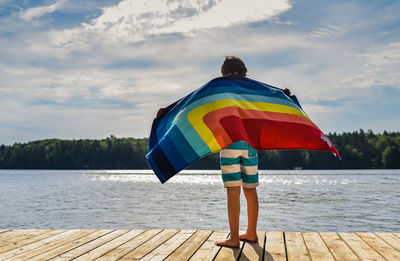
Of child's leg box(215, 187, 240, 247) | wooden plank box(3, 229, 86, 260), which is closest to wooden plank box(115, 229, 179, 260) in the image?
child's leg box(215, 187, 240, 247)

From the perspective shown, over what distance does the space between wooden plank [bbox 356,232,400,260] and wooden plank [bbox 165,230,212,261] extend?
1763mm

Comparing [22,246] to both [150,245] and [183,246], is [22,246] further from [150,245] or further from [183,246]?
[183,246]

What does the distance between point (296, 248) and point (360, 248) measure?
643 mm

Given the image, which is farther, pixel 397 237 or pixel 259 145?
pixel 397 237

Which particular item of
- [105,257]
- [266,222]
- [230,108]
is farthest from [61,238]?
[266,222]

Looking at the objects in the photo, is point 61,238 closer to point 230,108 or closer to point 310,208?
point 230,108

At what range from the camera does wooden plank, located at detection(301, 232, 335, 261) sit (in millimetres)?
3908

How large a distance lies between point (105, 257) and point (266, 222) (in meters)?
10.7

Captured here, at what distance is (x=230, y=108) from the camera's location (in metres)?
3.91

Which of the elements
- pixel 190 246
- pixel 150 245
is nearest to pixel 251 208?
pixel 190 246

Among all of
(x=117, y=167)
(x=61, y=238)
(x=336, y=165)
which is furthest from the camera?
(x=117, y=167)

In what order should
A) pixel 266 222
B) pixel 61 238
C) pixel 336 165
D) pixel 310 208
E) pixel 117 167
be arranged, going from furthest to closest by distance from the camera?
pixel 117 167
pixel 336 165
pixel 310 208
pixel 266 222
pixel 61 238

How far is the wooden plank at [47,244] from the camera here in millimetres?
4059

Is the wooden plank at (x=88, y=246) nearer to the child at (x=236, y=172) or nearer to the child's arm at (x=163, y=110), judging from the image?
the child at (x=236, y=172)
